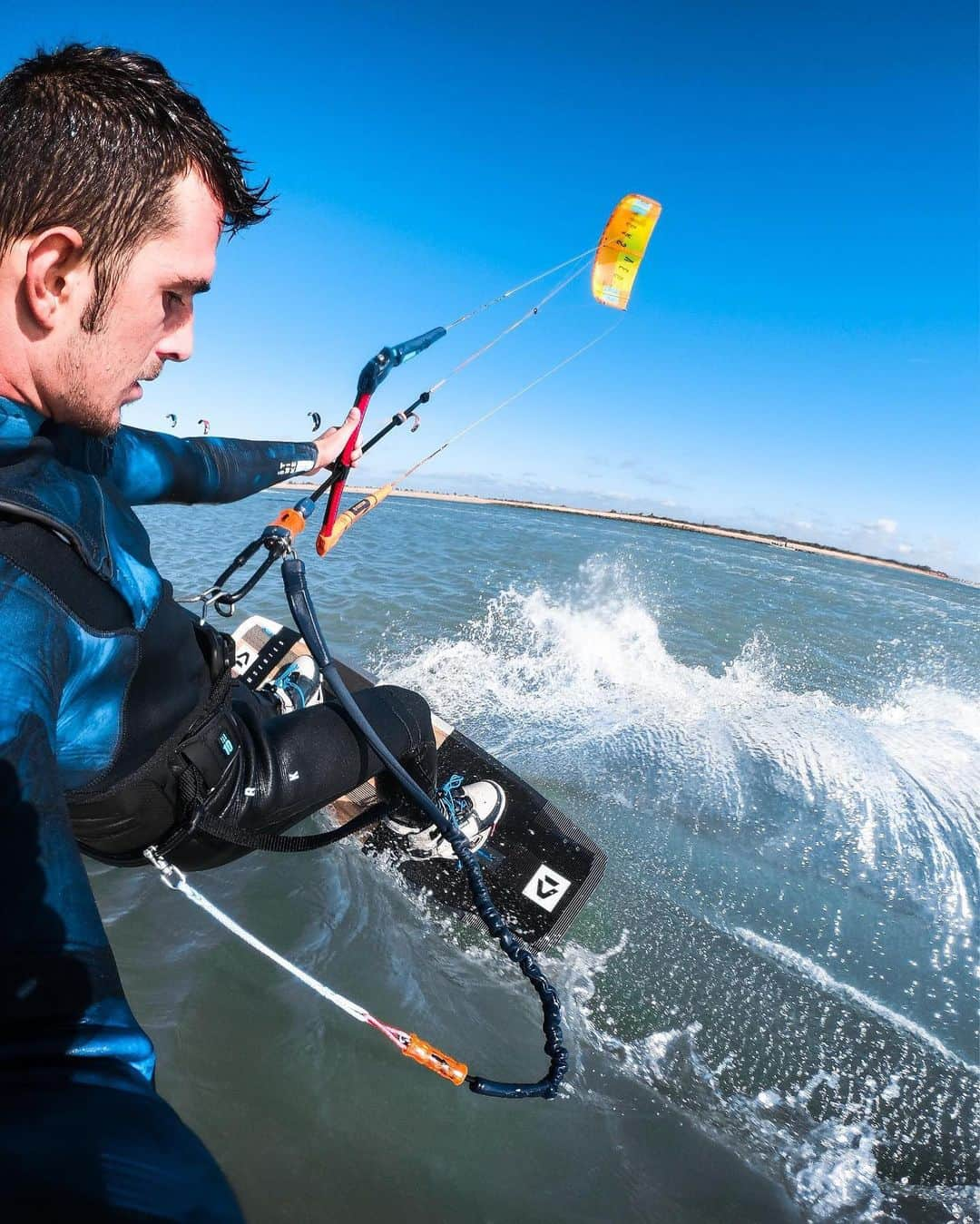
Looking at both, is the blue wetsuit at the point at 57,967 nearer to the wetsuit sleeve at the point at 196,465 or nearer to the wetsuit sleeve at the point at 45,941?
the wetsuit sleeve at the point at 45,941

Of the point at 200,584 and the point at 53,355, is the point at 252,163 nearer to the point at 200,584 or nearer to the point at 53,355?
the point at 53,355

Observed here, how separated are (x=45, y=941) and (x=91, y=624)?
657mm

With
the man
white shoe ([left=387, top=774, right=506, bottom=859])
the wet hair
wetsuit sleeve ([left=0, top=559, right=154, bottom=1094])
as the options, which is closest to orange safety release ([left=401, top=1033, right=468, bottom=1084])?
the man

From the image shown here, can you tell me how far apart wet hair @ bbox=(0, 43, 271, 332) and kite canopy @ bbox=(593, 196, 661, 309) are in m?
7.30

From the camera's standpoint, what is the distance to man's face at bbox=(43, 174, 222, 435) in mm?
1163

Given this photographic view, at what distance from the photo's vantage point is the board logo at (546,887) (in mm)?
3797

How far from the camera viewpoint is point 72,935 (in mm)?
811

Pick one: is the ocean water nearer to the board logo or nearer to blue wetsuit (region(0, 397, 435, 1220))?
the board logo

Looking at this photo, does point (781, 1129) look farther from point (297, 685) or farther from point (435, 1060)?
point (297, 685)

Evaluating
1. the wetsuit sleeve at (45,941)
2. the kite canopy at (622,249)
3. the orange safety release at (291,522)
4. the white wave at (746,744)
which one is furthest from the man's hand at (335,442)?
the kite canopy at (622,249)

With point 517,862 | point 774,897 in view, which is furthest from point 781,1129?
point 774,897

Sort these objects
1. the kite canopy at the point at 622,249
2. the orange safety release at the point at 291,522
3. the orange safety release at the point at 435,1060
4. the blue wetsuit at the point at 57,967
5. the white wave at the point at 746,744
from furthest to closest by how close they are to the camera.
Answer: the kite canopy at the point at 622,249 → the white wave at the point at 746,744 → the orange safety release at the point at 291,522 → the orange safety release at the point at 435,1060 → the blue wetsuit at the point at 57,967

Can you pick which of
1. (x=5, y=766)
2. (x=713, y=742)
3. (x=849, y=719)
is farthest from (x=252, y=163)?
(x=849, y=719)

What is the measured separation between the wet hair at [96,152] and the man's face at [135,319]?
0.02 meters
